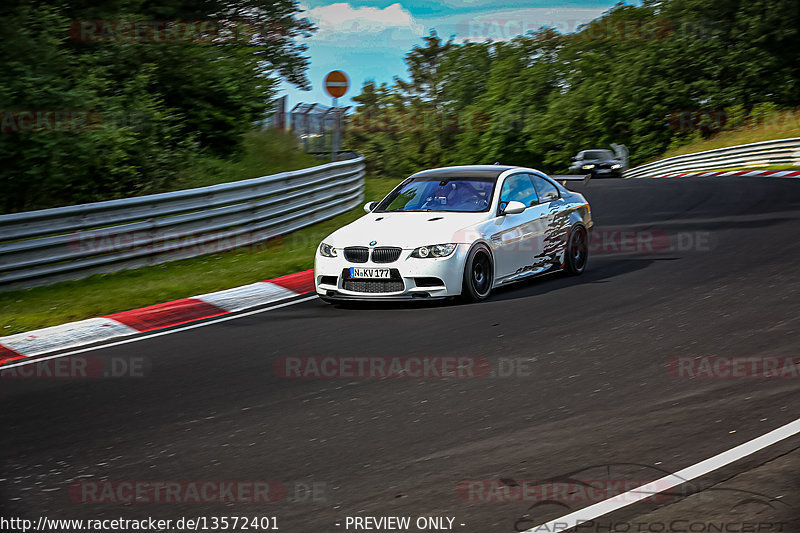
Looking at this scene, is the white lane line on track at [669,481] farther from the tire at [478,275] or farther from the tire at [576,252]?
the tire at [576,252]

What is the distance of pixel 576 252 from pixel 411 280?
9.71 feet

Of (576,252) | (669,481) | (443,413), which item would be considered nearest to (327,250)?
(576,252)

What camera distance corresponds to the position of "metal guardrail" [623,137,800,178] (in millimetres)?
31484

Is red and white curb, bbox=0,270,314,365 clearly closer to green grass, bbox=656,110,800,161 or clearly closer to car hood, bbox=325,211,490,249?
car hood, bbox=325,211,490,249

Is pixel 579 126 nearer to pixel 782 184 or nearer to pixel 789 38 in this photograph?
pixel 789 38

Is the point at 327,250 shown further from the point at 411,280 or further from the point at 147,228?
the point at 147,228

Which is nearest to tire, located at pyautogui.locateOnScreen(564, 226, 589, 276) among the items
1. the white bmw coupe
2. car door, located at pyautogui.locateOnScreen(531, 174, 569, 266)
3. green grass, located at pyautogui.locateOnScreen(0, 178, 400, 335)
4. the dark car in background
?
the white bmw coupe

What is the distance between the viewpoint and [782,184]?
2228cm

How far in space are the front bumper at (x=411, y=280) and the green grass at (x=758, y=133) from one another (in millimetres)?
36740

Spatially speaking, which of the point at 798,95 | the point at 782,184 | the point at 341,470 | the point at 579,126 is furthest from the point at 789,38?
the point at 341,470

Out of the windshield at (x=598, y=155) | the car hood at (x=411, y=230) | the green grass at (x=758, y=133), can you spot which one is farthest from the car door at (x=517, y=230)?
the green grass at (x=758, y=133)

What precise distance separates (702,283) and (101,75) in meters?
13.3

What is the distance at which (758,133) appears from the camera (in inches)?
1877

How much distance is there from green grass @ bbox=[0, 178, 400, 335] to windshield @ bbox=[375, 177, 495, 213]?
2.17m
